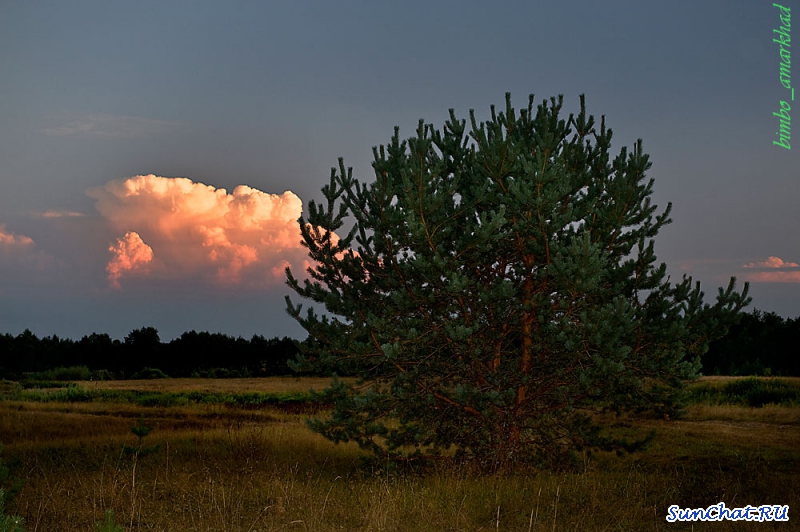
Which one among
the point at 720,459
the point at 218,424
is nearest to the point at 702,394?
the point at 720,459

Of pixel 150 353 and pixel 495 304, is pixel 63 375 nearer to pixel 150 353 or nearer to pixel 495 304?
pixel 150 353

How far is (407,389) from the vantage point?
39.1ft

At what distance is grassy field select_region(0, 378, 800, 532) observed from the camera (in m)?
8.96

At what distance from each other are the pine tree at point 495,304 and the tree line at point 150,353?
51.3m

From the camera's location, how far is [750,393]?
27.9 metres

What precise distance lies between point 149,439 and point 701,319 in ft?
47.3

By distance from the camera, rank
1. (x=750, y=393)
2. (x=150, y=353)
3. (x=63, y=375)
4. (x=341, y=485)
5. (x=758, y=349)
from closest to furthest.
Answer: (x=341, y=485) < (x=750, y=393) < (x=63, y=375) < (x=758, y=349) < (x=150, y=353)

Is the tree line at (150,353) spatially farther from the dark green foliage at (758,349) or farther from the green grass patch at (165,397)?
the dark green foliage at (758,349)

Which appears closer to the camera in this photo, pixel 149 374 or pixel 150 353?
pixel 149 374

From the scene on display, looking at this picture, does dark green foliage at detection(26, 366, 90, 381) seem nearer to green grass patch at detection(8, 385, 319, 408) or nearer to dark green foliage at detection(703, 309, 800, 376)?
green grass patch at detection(8, 385, 319, 408)

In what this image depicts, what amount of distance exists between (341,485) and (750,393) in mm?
23053

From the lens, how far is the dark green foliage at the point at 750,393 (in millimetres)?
26953

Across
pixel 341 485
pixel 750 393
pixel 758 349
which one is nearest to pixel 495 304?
pixel 341 485

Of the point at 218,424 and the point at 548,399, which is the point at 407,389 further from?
the point at 218,424
